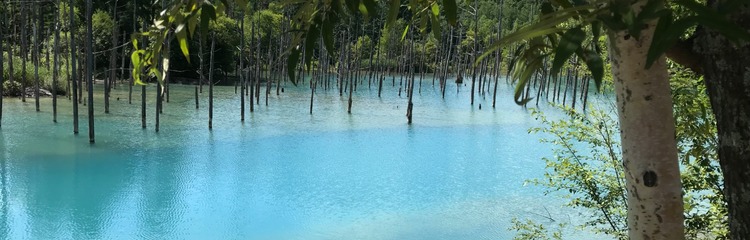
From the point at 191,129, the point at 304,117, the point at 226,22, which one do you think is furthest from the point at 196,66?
the point at 191,129

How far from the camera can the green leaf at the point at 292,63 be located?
2.28 ft

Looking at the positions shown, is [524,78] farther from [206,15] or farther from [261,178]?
[261,178]

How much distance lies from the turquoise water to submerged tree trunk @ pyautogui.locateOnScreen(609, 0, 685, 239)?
753 centimetres

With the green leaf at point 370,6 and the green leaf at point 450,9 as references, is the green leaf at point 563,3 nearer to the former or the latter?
the green leaf at point 450,9

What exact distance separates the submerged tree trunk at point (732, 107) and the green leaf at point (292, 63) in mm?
519

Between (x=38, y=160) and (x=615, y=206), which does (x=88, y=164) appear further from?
(x=615, y=206)

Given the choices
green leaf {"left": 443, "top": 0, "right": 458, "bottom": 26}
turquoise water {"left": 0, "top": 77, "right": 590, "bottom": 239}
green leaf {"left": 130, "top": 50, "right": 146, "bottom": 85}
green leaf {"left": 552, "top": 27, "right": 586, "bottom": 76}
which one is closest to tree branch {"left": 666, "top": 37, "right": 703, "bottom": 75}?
green leaf {"left": 443, "top": 0, "right": 458, "bottom": 26}

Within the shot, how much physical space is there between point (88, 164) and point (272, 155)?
12.0ft

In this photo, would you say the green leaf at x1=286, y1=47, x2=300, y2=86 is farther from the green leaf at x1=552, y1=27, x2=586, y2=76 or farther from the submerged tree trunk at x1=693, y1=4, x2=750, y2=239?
the submerged tree trunk at x1=693, y1=4, x2=750, y2=239

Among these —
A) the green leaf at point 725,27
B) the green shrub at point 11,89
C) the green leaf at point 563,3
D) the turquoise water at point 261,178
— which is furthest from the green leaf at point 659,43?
the green shrub at point 11,89

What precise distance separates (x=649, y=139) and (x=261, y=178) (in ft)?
35.7

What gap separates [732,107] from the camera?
78 cm

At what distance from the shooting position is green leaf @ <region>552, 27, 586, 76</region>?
1.55ft

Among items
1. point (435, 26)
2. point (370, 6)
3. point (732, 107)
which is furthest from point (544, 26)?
point (435, 26)
